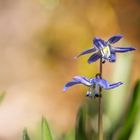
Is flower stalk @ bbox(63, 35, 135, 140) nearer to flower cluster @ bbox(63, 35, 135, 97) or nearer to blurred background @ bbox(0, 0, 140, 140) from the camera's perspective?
flower cluster @ bbox(63, 35, 135, 97)

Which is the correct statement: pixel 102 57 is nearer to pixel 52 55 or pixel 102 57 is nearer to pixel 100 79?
pixel 100 79

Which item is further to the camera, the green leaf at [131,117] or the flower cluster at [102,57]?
the green leaf at [131,117]

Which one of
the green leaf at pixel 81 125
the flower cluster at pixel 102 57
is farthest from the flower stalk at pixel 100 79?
the green leaf at pixel 81 125

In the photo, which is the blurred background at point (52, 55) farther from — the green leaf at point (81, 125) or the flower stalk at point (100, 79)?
the flower stalk at point (100, 79)

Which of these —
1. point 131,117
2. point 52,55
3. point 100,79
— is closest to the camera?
point 100,79

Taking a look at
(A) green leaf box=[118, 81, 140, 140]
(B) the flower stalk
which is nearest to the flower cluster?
(B) the flower stalk

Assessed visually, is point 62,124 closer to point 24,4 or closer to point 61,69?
point 61,69

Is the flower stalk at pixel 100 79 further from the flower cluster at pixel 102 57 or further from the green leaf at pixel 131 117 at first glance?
the green leaf at pixel 131 117

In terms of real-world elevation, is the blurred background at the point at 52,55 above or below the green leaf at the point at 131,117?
above

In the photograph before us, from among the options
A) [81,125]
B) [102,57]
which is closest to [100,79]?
[102,57]
